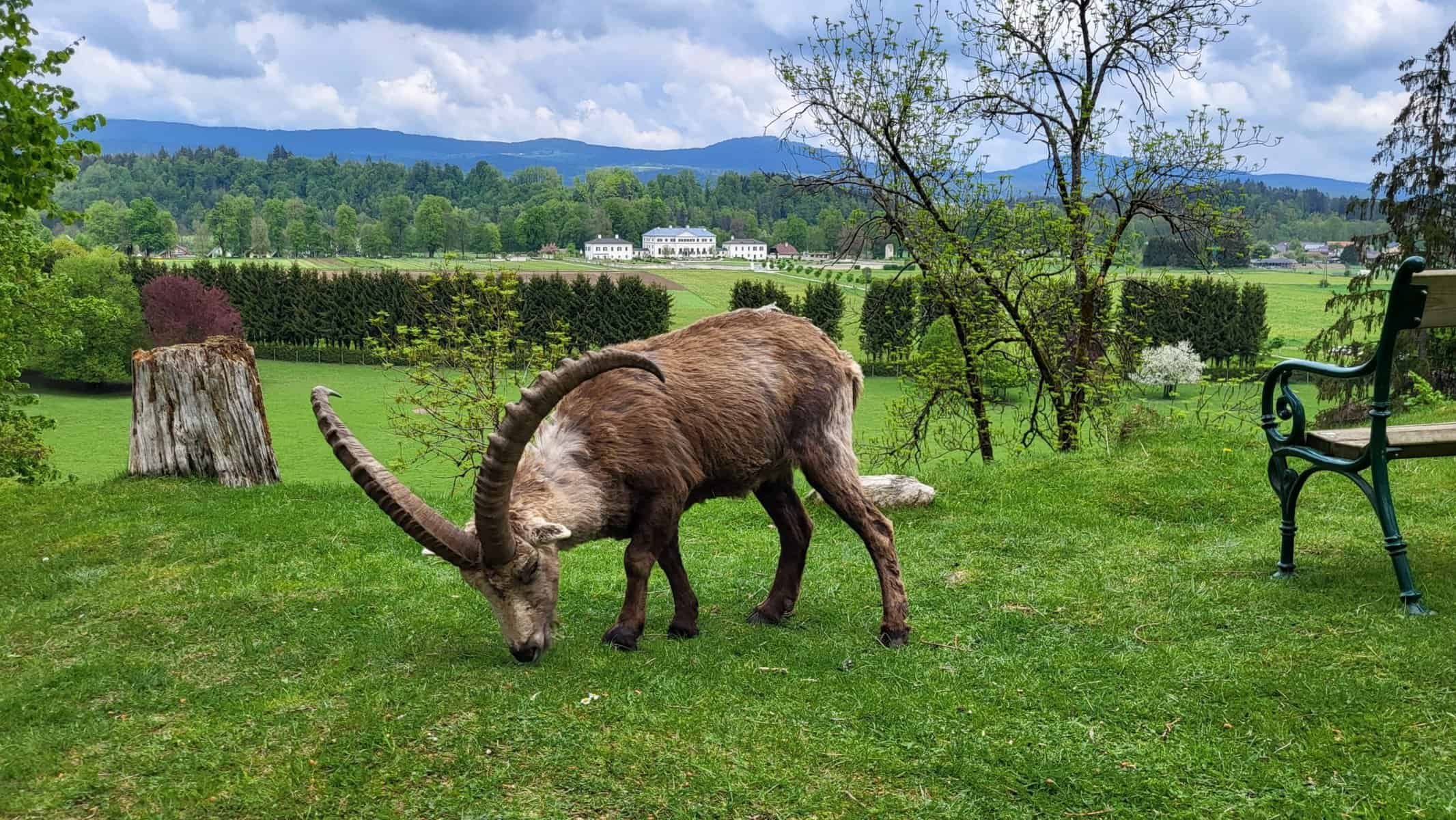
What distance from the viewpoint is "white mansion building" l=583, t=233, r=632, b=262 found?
5468 inches

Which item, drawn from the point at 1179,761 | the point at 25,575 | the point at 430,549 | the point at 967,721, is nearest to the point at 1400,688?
the point at 1179,761

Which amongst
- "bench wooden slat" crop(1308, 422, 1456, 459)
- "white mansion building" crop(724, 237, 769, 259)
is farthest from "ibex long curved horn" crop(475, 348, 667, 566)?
"white mansion building" crop(724, 237, 769, 259)

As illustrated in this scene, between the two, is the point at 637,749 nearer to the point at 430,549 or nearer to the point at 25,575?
the point at 430,549

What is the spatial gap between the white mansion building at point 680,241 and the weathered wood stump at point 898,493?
14578cm

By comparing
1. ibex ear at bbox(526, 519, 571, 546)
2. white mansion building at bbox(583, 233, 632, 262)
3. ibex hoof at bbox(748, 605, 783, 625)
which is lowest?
ibex hoof at bbox(748, 605, 783, 625)

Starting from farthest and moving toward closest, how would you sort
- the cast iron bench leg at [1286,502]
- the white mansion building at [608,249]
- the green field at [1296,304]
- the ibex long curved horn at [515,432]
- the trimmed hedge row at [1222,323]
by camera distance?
the white mansion building at [608,249]
the green field at [1296,304]
the trimmed hedge row at [1222,323]
the cast iron bench leg at [1286,502]
the ibex long curved horn at [515,432]

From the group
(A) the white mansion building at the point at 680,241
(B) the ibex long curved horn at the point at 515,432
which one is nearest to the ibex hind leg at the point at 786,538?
(B) the ibex long curved horn at the point at 515,432

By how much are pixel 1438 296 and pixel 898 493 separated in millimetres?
5966

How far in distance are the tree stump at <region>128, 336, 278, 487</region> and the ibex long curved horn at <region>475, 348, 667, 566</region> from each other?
7336 millimetres

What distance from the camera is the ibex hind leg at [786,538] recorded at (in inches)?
273

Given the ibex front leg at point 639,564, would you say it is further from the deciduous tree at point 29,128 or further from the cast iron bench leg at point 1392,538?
the deciduous tree at point 29,128

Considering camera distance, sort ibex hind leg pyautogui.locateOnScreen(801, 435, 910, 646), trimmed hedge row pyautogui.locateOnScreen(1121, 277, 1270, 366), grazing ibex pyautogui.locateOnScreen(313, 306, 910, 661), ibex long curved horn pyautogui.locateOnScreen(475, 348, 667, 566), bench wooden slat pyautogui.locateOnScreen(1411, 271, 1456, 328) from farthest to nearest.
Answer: trimmed hedge row pyautogui.locateOnScreen(1121, 277, 1270, 366), ibex hind leg pyautogui.locateOnScreen(801, 435, 910, 646), bench wooden slat pyautogui.locateOnScreen(1411, 271, 1456, 328), grazing ibex pyautogui.locateOnScreen(313, 306, 910, 661), ibex long curved horn pyautogui.locateOnScreen(475, 348, 667, 566)

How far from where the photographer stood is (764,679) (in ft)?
18.3

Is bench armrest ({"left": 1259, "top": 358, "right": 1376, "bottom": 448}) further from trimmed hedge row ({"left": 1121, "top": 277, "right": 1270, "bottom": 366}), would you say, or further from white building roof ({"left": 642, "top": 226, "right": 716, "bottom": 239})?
white building roof ({"left": 642, "top": 226, "right": 716, "bottom": 239})
